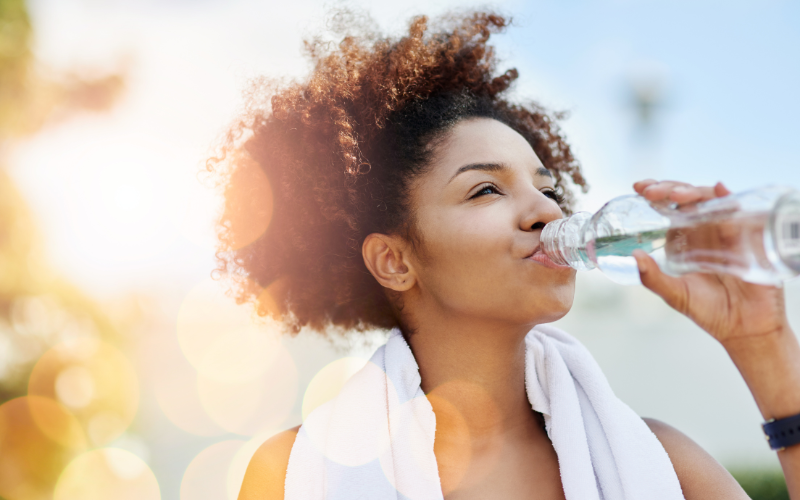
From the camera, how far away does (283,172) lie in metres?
2.24

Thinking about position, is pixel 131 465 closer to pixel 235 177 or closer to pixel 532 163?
pixel 235 177

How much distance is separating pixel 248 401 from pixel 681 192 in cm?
489

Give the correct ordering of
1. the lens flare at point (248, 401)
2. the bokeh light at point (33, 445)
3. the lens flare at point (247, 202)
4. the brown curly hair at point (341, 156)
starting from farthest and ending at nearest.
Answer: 1. the lens flare at point (248, 401)
2. the bokeh light at point (33, 445)
3. the lens flare at point (247, 202)
4. the brown curly hair at point (341, 156)

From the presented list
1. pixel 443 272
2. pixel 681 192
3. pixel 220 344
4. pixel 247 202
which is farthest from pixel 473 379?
pixel 220 344

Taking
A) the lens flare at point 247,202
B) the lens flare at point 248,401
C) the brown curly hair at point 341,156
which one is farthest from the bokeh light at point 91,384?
the lens flare at point 247,202

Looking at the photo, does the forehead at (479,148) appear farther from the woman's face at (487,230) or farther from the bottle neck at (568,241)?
the bottle neck at (568,241)

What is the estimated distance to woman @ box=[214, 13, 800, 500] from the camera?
1649 millimetres

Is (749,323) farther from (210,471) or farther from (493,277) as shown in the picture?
(210,471)

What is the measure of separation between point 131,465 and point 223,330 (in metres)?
1.51

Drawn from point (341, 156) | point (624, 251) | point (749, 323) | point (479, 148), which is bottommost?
point (749, 323)

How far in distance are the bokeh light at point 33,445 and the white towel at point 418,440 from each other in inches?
140

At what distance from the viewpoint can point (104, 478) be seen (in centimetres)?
452

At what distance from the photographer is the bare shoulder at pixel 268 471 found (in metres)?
1.81

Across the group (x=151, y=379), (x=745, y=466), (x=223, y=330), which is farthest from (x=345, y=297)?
(x=745, y=466)
